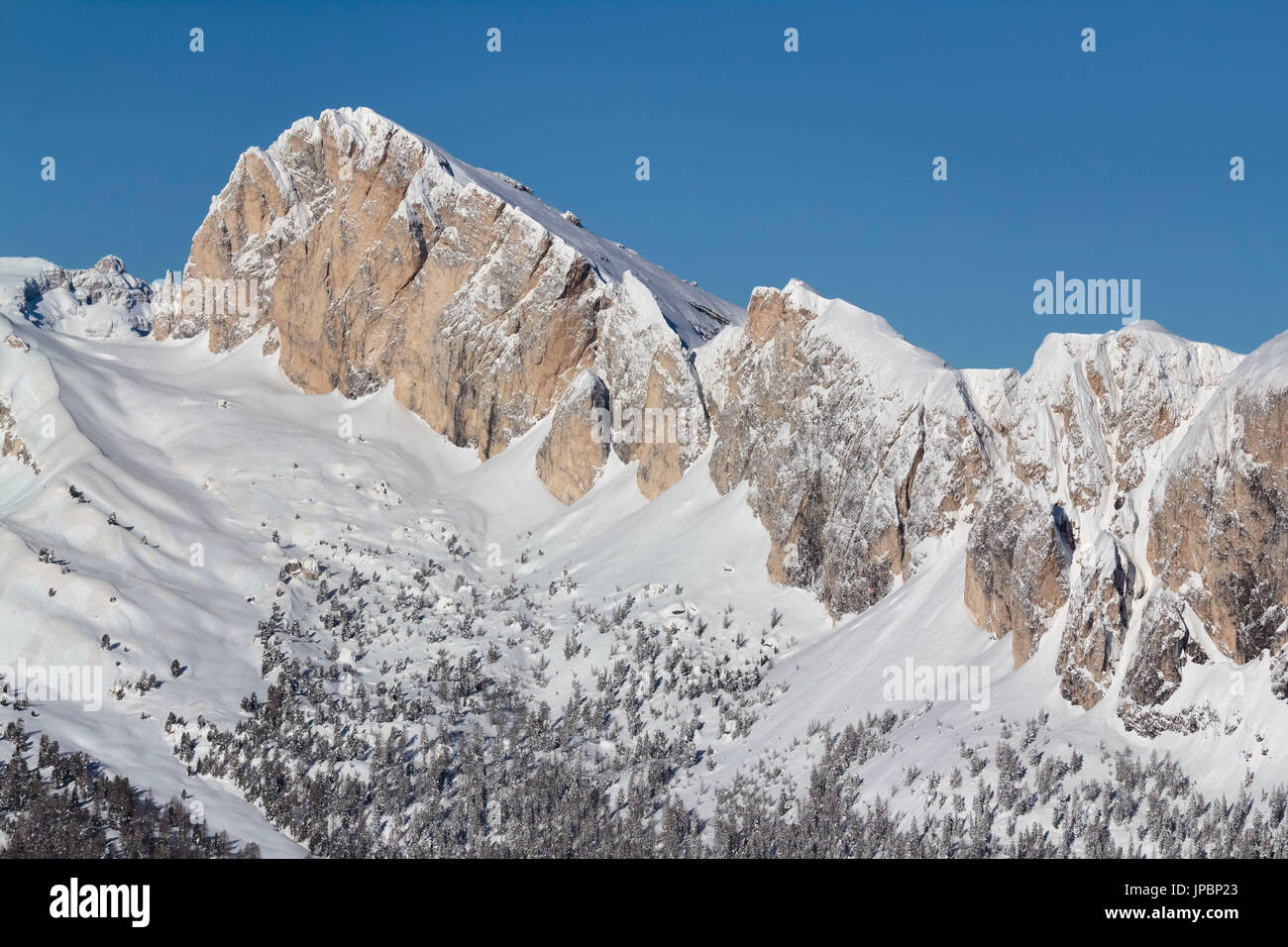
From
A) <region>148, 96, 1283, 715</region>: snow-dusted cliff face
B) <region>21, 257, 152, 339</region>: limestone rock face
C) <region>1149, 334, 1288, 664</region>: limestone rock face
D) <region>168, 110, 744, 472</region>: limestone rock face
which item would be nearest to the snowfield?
<region>148, 96, 1283, 715</region>: snow-dusted cliff face

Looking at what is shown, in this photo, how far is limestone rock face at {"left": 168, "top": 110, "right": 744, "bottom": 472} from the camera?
4761 inches

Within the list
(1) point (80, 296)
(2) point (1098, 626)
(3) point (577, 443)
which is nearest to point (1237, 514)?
(2) point (1098, 626)

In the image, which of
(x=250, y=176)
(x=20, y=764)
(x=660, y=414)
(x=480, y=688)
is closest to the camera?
(x=20, y=764)

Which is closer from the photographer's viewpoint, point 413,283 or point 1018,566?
point 1018,566

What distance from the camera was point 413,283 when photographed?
12688cm

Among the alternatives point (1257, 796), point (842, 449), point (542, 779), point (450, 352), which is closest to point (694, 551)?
point (842, 449)

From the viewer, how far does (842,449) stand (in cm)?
9094

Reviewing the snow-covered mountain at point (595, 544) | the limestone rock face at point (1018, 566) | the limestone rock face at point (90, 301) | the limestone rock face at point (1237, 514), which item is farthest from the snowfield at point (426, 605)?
the limestone rock face at point (90, 301)

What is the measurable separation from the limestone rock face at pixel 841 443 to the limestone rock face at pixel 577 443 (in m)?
12.5

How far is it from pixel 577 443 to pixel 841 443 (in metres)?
28.7

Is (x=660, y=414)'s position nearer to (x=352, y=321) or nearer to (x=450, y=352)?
(x=450, y=352)

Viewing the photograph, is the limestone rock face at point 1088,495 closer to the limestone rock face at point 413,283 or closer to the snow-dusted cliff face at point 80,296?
the limestone rock face at point 413,283

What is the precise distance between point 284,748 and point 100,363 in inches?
2609

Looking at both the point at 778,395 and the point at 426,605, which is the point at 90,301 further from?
the point at 778,395
